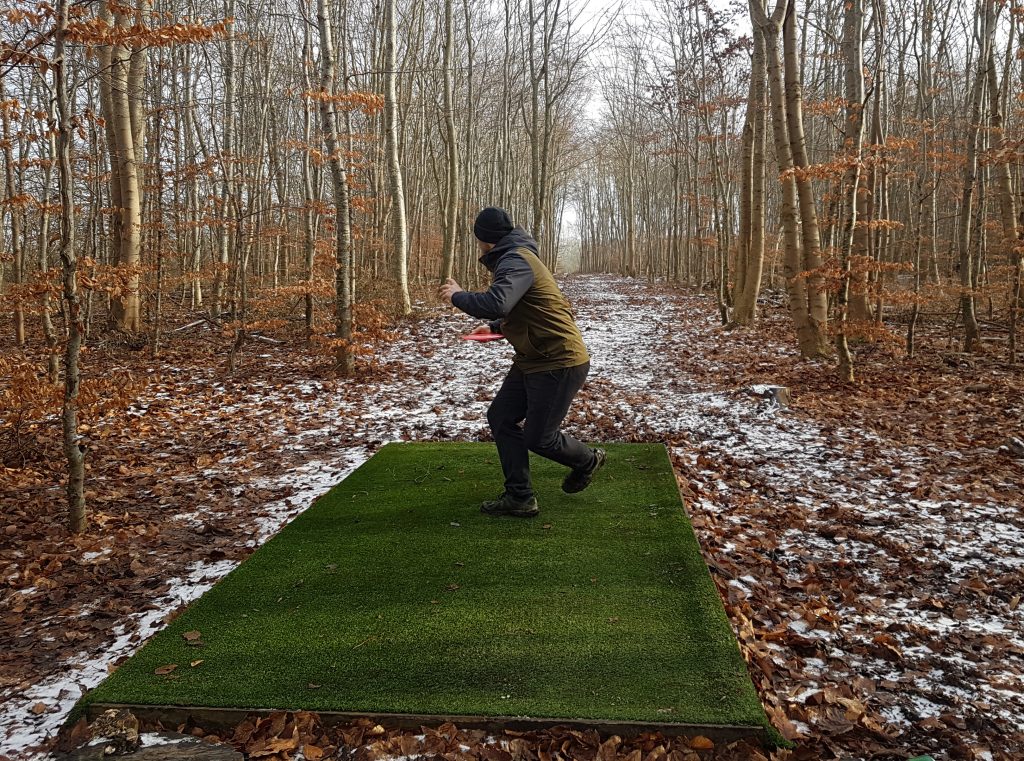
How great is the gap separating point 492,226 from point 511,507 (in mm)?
1995

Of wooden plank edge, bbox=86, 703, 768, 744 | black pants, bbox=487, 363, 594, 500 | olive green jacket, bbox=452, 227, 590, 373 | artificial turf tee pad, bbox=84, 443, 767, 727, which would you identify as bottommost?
wooden plank edge, bbox=86, 703, 768, 744

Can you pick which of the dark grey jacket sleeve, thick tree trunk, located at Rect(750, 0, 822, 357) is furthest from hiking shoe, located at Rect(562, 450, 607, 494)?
thick tree trunk, located at Rect(750, 0, 822, 357)

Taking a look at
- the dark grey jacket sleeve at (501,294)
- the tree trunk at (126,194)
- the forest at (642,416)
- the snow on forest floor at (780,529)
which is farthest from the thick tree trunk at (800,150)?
the tree trunk at (126,194)

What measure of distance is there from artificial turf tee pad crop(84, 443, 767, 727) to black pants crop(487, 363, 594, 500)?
1.22 feet

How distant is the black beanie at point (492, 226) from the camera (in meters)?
4.06

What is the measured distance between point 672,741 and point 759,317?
1553 cm

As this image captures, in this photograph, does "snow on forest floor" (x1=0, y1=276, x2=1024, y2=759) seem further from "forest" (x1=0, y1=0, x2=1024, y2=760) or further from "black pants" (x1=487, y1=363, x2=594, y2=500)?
"black pants" (x1=487, y1=363, x2=594, y2=500)

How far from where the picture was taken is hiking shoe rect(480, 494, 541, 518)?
180 inches

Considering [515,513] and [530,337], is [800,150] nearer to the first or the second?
[530,337]

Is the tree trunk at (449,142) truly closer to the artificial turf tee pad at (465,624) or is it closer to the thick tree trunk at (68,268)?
the thick tree trunk at (68,268)

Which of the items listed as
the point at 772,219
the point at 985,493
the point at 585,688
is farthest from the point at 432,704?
the point at 772,219

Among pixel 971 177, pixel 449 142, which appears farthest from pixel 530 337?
pixel 449 142

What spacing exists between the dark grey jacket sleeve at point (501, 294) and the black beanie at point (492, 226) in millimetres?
315

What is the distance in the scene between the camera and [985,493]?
5.23m
